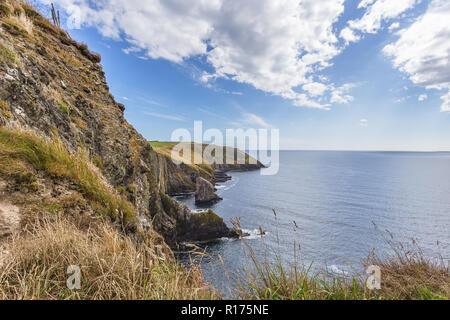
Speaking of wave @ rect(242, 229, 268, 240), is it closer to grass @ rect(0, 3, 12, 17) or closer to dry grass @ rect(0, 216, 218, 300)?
dry grass @ rect(0, 216, 218, 300)

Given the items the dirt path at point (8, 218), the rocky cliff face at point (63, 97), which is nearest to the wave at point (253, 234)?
the rocky cliff face at point (63, 97)

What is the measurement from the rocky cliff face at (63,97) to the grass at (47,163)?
912mm

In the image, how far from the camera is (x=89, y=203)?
6461mm

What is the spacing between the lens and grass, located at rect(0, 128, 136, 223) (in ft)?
16.5

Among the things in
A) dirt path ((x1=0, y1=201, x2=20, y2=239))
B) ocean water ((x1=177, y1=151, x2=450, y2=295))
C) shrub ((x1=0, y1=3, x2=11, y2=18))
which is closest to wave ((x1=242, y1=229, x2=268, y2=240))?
ocean water ((x1=177, y1=151, x2=450, y2=295))

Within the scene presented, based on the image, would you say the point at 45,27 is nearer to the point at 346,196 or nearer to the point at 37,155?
the point at 37,155

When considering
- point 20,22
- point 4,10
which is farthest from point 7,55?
point 20,22

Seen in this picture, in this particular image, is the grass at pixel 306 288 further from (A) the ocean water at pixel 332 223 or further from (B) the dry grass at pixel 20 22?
(B) the dry grass at pixel 20 22

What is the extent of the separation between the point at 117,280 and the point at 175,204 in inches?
1334

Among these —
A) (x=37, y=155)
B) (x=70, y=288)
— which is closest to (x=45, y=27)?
(x=37, y=155)

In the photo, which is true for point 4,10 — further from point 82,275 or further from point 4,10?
point 82,275

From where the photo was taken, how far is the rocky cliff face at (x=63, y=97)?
7.68 meters

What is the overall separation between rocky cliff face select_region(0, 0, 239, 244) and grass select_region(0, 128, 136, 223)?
35.9 inches

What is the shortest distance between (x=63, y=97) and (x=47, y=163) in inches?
346
